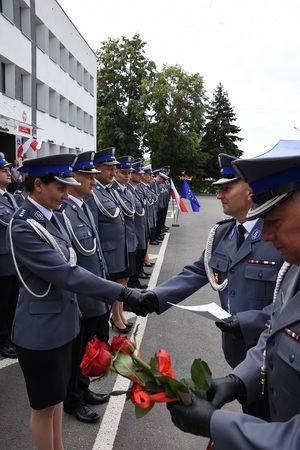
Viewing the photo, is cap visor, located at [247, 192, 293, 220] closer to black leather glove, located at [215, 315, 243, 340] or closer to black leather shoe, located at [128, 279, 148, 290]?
black leather glove, located at [215, 315, 243, 340]

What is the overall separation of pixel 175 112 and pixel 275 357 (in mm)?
43422

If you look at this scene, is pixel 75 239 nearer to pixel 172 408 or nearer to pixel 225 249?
pixel 225 249

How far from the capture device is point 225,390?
1.74m

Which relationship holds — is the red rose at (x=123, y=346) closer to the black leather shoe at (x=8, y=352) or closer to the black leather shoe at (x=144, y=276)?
the black leather shoe at (x=8, y=352)

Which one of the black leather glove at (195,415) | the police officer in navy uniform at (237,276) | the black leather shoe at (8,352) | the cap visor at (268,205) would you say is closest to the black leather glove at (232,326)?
the police officer in navy uniform at (237,276)

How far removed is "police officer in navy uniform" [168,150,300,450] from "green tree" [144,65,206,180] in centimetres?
4246

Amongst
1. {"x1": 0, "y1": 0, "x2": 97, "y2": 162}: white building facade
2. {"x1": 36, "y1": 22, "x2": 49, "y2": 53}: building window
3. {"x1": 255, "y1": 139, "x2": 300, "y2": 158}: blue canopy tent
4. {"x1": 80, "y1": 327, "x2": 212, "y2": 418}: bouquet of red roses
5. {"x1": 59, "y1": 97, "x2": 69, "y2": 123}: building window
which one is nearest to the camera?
{"x1": 255, "y1": 139, "x2": 300, "y2": 158}: blue canopy tent

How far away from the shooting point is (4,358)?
494cm

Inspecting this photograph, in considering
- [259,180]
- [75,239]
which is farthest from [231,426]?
[75,239]

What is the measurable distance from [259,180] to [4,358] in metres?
4.29

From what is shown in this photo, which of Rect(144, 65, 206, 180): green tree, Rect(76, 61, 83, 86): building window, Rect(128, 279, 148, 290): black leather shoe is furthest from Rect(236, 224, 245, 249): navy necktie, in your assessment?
Rect(144, 65, 206, 180): green tree

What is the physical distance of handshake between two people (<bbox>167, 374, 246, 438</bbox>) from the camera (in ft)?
4.90

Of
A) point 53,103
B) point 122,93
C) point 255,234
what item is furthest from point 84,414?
point 122,93

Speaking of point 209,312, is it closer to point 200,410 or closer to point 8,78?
point 200,410
